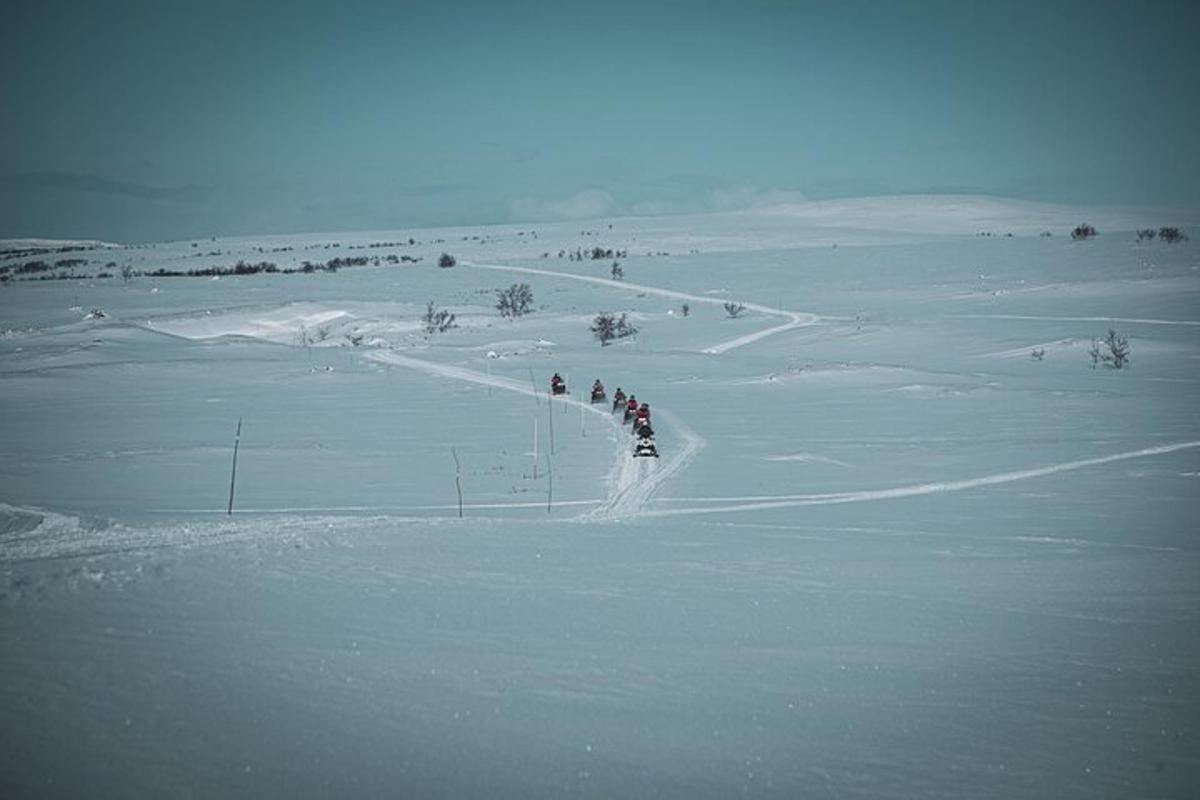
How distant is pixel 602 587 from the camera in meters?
6.92

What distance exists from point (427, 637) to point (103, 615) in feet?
7.20

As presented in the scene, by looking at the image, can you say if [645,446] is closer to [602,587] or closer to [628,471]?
[628,471]

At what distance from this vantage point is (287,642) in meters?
5.27

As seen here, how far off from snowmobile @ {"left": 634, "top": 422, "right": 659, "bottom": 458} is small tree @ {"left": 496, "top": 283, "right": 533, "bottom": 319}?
2907cm

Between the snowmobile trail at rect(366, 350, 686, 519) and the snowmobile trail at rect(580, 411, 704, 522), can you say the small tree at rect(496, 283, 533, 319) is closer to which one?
the snowmobile trail at rect(366, 350, 686, 519)

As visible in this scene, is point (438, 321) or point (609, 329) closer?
point (609, 329)

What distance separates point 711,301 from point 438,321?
17081 mm

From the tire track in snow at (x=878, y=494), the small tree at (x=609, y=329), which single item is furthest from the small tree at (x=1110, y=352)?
the small tree at (x=609, y=329)

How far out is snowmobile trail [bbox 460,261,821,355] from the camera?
36469 millimetres

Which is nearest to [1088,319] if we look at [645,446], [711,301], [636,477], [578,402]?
[711,301]

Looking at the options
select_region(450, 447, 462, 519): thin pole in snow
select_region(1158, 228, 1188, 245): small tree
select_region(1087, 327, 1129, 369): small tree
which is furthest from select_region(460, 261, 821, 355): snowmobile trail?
select_region(1158, 228, 1188, 245): small tree

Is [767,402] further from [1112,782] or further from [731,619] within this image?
[1112,782]

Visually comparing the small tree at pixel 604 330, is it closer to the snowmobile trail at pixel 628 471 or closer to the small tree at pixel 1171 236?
the snowmobile trail at pixel 628 471

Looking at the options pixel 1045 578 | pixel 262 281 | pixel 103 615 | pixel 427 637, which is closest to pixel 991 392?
pixel 1045 578
